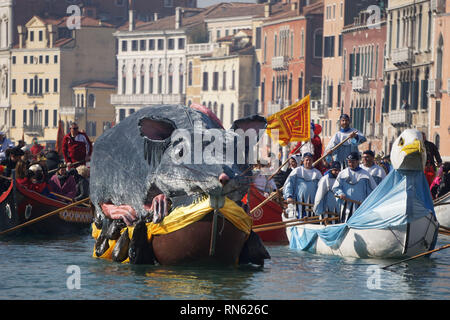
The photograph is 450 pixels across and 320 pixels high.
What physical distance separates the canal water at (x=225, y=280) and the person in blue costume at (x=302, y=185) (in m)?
1.74

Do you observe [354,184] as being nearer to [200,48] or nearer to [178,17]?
[200,48]

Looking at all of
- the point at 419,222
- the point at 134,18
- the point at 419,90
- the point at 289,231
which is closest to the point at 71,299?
the point at 419,222

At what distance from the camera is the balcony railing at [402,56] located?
69875 millimetres

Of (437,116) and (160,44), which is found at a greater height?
(160,44)

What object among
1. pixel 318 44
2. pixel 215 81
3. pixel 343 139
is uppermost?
pixel 318 44

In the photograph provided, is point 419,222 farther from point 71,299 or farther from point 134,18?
point 134,18

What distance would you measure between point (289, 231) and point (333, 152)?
70.6 inches

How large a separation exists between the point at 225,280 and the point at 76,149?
10015 mm

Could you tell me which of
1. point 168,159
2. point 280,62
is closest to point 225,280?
point 168,159

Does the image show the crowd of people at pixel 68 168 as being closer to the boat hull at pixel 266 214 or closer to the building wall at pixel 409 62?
the boat hull at pixel 266 214

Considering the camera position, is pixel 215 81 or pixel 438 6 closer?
pixel 438 6

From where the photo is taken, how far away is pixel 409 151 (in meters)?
22.6

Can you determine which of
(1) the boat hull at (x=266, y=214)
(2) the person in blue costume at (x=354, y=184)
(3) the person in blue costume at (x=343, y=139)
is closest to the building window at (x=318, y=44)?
(1) the boat hull at (x=266, y=214)

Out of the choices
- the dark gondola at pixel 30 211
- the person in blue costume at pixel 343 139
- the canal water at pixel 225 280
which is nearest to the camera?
the canal water at pixel 225 280
